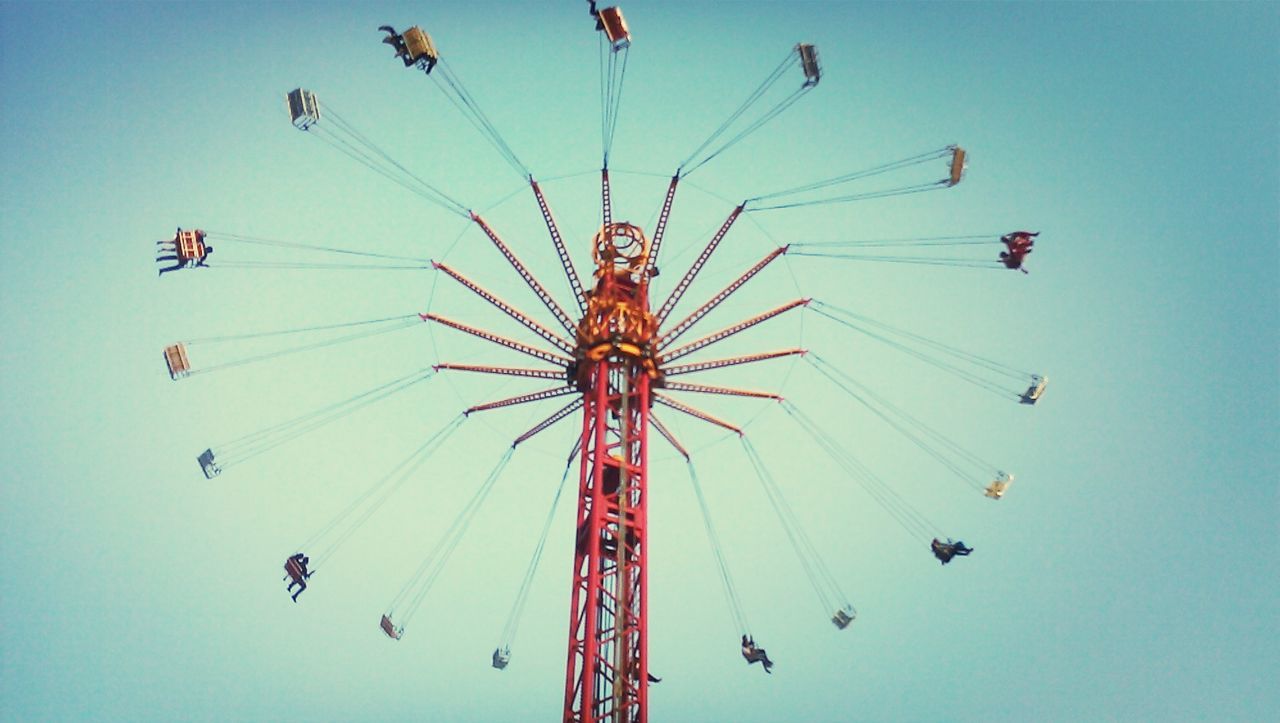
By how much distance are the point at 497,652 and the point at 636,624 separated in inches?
413

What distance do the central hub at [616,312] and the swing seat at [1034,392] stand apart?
42.7ft

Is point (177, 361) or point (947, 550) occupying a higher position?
point (177, 361)

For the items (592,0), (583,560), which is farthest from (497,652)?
(592,0)

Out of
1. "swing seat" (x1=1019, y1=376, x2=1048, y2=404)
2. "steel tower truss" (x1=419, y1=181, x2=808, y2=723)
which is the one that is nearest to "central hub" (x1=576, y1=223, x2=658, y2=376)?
"steel tower truss" (x1=419, y1=181, x2=808, y2=723)

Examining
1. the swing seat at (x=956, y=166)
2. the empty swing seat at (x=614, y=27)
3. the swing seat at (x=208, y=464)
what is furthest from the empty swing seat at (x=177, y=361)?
the swing seat at (x=956, y=166)

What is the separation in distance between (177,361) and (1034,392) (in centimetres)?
2741

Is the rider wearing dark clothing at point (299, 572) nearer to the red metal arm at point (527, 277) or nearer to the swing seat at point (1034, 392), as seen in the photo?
the red metal arm at point (527, 277)

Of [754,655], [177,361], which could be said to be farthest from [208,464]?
[754,655]

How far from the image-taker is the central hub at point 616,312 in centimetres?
3459

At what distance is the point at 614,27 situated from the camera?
3447cm

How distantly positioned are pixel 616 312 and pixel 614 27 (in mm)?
8423

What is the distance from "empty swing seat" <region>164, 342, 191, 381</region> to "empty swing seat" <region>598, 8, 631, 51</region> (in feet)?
52.6

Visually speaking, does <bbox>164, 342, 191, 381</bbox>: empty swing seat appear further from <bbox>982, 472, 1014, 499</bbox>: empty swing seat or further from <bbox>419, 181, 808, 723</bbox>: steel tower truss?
<bbox>982, 472, 1014, 499</bbox>: empty swing seat

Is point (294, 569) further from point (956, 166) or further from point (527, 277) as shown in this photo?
point (956, 166)
